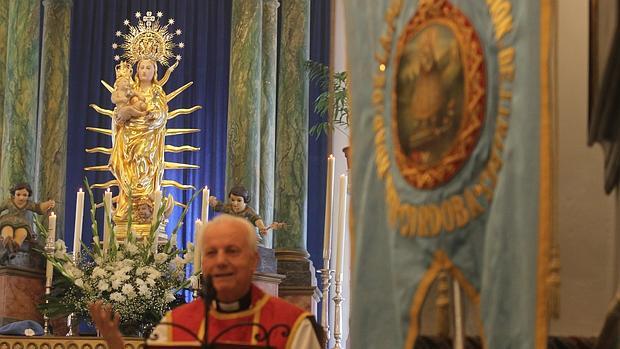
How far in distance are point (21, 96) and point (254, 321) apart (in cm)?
949

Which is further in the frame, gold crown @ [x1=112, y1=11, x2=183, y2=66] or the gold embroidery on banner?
gold crown @ [x1=112, y1=11, x2=183, y2=66]

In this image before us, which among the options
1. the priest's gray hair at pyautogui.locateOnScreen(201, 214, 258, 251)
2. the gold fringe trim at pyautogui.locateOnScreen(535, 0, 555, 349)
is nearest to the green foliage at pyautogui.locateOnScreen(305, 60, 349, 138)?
the priest's gray hair at pyautogui.locateOnScreen(201, 214, 258, 251)

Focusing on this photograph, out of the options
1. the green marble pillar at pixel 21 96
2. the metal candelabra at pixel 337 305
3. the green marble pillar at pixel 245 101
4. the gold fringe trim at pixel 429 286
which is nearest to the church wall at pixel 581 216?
the gold fringe trim at pixel 429 286

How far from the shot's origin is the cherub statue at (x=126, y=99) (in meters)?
13.0

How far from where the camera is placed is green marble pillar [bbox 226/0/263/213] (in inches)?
503

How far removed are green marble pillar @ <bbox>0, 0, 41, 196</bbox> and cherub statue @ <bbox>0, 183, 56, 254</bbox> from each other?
5.01 feet

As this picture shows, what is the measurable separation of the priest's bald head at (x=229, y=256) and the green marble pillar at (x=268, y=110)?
8.43 meters

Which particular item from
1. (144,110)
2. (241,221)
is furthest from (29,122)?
(241,221)

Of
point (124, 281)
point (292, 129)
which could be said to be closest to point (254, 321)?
point (124, 281)

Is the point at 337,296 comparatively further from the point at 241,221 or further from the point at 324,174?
the point at 324,174

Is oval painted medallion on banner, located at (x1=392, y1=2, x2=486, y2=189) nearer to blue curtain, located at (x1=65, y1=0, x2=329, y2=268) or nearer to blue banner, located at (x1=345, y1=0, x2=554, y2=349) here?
blue banner, located at (x1=345, y1=0, x2=554, y2=349)

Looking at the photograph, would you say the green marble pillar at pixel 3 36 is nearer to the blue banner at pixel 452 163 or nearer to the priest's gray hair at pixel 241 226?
the priest's gray hair at pixel 241 226

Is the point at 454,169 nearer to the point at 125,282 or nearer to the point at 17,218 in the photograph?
the point at 125,282

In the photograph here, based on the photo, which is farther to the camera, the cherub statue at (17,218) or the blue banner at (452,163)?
the cherub statue at (17,218)
